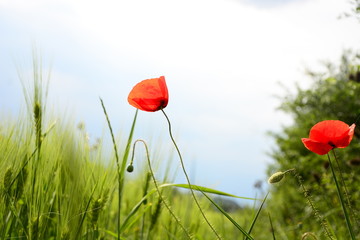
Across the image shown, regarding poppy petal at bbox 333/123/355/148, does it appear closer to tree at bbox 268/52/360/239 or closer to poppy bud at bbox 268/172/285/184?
poppy bud at bbox 268/172/285/184

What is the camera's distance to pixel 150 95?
1054mm

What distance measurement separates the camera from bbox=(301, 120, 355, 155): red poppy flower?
108cm

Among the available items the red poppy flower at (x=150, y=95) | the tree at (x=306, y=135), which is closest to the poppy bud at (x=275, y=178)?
the red poppy flower at (x=150, y=95)

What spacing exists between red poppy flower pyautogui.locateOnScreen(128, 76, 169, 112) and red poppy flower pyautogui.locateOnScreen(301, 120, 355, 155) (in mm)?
348

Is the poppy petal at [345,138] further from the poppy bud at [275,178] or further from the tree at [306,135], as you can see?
the tree at [306,135]

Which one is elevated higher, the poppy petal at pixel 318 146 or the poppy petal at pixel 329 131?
the poppy petal at pixel 329 131

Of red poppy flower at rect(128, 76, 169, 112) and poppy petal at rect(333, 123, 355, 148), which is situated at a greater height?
red poppy flower at rect(128, 76, 169, 112)

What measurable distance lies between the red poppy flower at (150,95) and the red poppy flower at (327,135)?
348 millimetres

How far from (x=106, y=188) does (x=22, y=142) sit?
32 cm

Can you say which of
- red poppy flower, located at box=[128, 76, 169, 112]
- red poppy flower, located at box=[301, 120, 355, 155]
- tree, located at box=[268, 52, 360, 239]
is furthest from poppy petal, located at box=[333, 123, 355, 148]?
tree, located at box=[268, 52, 360, 239]

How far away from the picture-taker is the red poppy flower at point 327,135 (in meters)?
1.08

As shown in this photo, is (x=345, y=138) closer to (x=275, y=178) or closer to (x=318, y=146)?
(x=318, y=146)

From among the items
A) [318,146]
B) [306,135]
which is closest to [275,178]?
[318,146]

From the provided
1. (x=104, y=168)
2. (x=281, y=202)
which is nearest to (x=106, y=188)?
(x=104, y=168)
